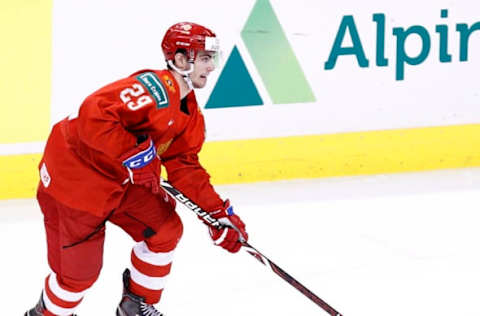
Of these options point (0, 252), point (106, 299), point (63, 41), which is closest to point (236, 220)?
point (106, 299)

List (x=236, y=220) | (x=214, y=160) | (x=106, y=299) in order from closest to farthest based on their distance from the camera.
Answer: (x=236, y=220)
(x=106, y=299)
(x=214, y=160)

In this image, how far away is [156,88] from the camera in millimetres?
2715

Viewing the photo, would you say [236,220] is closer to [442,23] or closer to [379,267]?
[379,267]

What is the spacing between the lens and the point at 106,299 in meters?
3.49

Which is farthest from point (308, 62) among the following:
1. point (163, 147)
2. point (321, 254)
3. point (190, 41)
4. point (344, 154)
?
point (190, 41)

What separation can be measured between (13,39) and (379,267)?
2062mm

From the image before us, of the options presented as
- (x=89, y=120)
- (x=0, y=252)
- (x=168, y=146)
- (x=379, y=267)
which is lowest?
(x=0, y=252)

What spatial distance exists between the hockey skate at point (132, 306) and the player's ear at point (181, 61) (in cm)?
75

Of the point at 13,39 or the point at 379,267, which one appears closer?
the point at 379,267

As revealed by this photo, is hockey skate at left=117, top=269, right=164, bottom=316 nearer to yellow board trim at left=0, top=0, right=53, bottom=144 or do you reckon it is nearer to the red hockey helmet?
the red hockey helmet

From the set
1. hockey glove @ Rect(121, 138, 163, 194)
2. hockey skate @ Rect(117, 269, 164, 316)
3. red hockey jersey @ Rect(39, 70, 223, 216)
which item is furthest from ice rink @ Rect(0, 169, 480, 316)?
hockey glove @ Rect(121, 138, 163, 194)

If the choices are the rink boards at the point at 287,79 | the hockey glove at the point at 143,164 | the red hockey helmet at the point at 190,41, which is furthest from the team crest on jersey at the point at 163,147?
the rink boards at the point at 287,79

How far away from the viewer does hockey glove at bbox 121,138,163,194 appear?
2652 mm

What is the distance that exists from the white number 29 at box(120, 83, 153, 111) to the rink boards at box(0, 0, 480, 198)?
2056 millimetres
